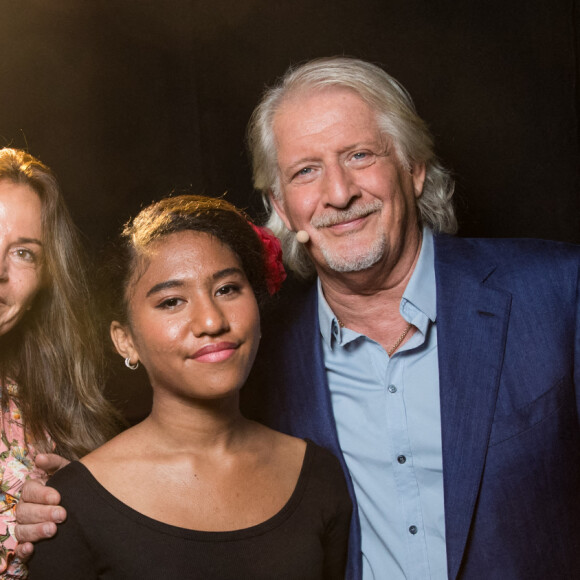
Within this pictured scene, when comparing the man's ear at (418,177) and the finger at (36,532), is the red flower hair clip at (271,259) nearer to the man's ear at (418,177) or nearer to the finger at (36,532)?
the man's ear at (418,177)

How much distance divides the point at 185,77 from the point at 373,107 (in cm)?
111

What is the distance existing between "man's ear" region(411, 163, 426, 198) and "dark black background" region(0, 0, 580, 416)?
0.48 metres

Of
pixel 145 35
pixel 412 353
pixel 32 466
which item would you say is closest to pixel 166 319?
pixel 32 466

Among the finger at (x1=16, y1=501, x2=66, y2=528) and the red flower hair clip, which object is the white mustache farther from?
the finger at (x1=16, y1=501, x2=66, y2=528)

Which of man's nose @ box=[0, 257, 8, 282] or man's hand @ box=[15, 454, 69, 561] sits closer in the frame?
man's hand @ box=[15, 454, 69, 561]

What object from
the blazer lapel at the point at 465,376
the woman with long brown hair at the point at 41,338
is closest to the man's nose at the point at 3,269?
the woman with long brown hair at the point at 41,338

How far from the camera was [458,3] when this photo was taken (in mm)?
2787

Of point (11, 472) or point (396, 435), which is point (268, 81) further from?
point (11, 472)

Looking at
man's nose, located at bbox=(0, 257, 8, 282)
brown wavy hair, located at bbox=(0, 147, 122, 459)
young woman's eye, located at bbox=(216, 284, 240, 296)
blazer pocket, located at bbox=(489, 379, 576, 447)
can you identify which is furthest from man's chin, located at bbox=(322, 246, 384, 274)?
man's nose, located at bbox=(0, 257, 8, 282)

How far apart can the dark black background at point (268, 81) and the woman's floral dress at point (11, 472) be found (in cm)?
84

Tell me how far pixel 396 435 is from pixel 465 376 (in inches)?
9.4

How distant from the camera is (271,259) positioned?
1.96m

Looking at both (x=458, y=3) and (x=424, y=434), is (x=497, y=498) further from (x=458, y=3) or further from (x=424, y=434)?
(x=458, y=3)

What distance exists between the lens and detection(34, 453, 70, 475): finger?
71.8 inches
